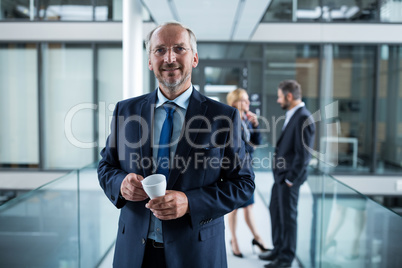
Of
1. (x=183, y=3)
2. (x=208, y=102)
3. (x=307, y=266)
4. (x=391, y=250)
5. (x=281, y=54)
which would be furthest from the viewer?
(x=281, y=54)

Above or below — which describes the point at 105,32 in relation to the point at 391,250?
above

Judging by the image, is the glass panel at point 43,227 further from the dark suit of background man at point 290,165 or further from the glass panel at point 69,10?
the glass panel at point 69,10

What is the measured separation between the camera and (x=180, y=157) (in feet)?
4.00

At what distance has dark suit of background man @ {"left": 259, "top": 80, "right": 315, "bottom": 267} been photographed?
279cm

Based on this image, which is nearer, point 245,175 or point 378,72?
point 245,175

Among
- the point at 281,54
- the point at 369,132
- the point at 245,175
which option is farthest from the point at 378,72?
the point at 245,175

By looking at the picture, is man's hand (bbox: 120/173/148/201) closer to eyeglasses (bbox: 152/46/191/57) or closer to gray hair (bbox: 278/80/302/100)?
eyeglasses (bbox: 152/46/191/57)

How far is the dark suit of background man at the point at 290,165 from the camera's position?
279 cm

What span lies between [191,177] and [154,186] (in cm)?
24


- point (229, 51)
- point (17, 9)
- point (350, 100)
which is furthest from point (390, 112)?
point (17, 9)

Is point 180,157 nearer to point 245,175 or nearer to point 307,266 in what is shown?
point 245,175

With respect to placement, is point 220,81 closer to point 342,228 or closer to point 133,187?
point 342,228

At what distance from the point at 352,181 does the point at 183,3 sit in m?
4.79

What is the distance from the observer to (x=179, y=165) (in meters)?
1.21
